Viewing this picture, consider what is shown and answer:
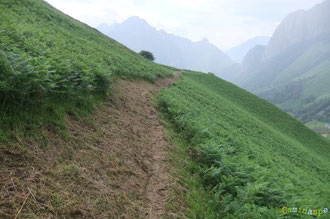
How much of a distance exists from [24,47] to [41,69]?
233cm

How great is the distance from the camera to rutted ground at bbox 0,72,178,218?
363 centimetres

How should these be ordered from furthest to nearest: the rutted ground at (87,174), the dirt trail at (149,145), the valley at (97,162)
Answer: the dirt trail at (149,145)
the valley at (97,162)
the rutted ground at (87,174)

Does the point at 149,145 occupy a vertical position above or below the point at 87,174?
above

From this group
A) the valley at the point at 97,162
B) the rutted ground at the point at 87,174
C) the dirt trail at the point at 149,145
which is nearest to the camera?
the rutted ground at the point at 87,174

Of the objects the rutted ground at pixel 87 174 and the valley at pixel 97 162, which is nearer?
the rutted ground at pixel 87 174

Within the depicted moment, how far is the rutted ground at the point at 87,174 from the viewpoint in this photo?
3629 millimetres

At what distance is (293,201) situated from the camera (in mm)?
6035

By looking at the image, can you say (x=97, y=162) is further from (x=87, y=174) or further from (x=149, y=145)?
(x=149, y=145)

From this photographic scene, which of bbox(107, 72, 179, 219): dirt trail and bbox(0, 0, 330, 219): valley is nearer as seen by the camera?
bbox(0, 0, 330, 219): valley

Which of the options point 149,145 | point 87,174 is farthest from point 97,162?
point 149,145

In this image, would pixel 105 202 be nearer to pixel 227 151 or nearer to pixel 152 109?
pixel 227 151

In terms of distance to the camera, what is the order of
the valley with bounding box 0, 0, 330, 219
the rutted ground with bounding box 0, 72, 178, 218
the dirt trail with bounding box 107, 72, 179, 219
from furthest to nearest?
the dirt trail with bounding box 107, 72, 179, 219, the valley with bounding box 0, 0, 330, 219, the rutted ground with bounding box 0, 72, 178, 218

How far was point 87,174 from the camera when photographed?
482 cm

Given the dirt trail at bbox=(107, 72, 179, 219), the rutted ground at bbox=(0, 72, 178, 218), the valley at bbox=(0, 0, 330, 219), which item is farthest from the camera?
the dirt trail at bbox=(107, 72, 179, 219)
